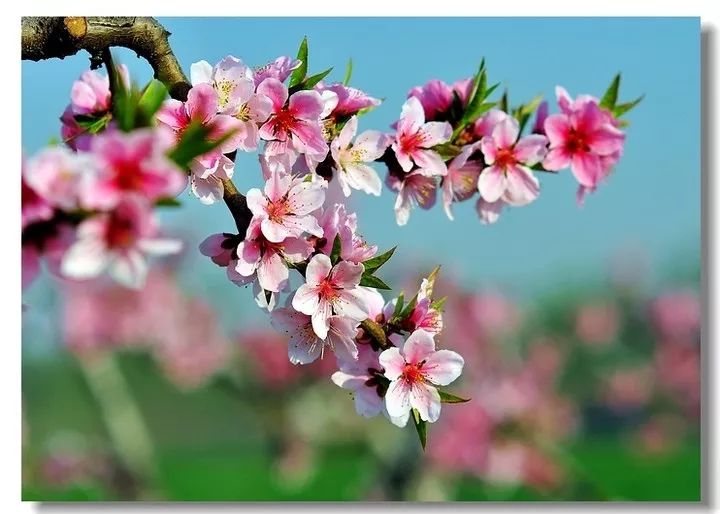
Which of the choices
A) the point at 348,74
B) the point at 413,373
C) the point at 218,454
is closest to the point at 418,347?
the point at 413,373

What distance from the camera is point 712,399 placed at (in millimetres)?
1779

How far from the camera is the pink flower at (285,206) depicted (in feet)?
2.99

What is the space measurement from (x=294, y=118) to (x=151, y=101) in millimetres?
177

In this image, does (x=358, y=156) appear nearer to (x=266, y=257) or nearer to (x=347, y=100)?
(x=347, y=100)

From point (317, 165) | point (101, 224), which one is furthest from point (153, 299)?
point (101, 224)

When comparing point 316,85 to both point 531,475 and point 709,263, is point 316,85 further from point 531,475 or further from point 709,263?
point 531,475

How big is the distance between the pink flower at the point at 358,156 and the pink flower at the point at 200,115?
0.12 meters

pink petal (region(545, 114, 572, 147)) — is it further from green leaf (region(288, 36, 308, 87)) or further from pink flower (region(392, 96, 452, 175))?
green leaf (region(288, 36, 308, 87))

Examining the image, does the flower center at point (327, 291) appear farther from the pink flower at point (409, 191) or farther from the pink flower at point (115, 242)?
the pink flower at point (115, 242)

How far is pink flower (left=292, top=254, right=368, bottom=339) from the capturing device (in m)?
0.93

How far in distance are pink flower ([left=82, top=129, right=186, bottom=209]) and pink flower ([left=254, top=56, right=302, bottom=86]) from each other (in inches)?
15.8

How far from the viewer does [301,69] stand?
1.02m

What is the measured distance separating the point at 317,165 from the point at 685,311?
2.90 meters
